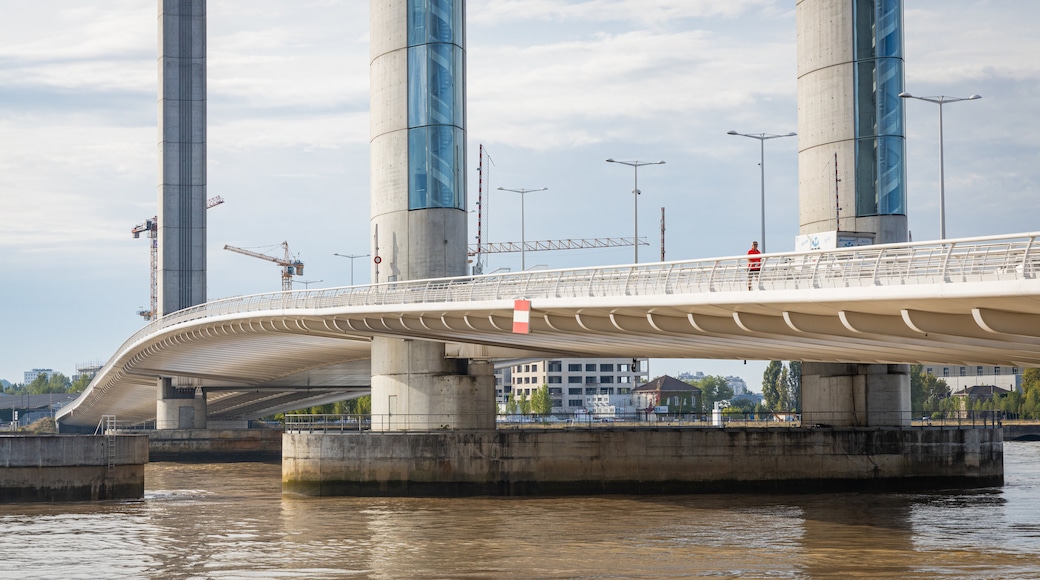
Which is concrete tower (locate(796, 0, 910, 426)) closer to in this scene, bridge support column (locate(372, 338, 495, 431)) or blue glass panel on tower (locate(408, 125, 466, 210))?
bridge support column (locate(372, 338, 495, 431))

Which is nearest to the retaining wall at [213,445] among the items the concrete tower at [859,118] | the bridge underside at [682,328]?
the bridge underside at [682,328]

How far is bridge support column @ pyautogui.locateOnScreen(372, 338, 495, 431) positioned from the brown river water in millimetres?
5541

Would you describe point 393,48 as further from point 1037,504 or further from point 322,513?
point 1037,504

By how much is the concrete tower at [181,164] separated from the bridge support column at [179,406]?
17.6 m

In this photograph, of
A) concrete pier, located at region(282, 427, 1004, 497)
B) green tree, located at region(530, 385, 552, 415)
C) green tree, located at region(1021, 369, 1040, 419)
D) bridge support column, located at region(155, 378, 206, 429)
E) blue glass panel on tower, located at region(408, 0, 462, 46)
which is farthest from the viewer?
green tree, located at region(530, 385, 552, 415)

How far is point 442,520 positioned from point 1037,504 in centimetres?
2009

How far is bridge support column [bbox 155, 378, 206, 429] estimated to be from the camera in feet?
318

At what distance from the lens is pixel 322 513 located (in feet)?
145

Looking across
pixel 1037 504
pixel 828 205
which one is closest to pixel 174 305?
pixel 828 205

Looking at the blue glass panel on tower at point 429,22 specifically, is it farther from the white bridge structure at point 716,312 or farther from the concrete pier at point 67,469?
the concrete pier at point 67,469

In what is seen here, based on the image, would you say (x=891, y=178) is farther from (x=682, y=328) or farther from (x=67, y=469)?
(x=67, y=469)

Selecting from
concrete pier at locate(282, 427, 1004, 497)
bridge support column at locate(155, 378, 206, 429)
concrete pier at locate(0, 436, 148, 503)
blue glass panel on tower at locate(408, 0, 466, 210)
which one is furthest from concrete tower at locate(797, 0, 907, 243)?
bridge support column at locate(155, 378, 206, 429)

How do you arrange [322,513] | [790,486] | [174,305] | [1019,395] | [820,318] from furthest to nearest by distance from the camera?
[1019,395] → [174,305] → [790,486] → [322,513] → [820,318]

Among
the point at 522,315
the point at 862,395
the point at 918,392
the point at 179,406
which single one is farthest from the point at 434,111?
the point at 918,392
